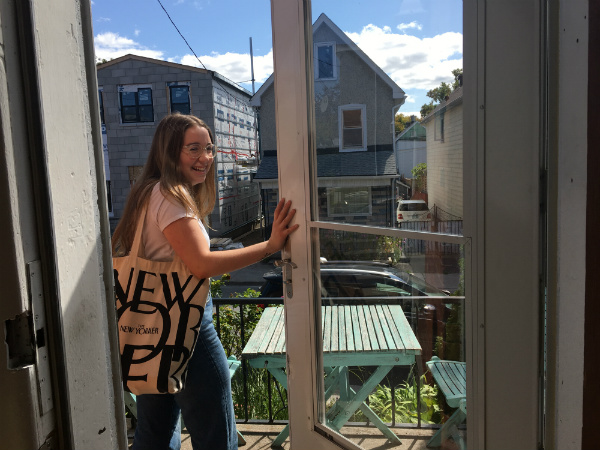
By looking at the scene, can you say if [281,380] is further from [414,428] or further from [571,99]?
[571,99]

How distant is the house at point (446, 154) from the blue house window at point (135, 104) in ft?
51.1

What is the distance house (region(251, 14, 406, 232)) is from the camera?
5.00ft

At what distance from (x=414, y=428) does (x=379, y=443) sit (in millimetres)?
134

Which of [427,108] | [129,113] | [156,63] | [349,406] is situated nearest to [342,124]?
[427,108]

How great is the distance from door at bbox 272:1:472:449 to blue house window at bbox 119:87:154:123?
49.4ft

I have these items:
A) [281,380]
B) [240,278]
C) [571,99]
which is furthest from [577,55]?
[240,278]

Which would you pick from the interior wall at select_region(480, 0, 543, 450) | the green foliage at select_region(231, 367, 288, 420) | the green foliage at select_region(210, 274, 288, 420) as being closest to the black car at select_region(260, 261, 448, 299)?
the interior wall at select_region(480, 0, 543, 450)

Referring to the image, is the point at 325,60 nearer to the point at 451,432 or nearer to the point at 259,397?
the point at 451,432

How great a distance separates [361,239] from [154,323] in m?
0.71

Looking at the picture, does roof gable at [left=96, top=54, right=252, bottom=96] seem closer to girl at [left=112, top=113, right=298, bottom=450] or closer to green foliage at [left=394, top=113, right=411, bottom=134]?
girl at [left=112, top=113, right=298, bottom=450]

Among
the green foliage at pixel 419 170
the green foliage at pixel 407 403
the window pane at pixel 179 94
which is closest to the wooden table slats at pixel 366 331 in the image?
the green foliage at pixel 407 403

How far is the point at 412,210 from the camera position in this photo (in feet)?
4.83

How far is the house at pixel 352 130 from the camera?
152 centimetres

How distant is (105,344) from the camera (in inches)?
32.8
